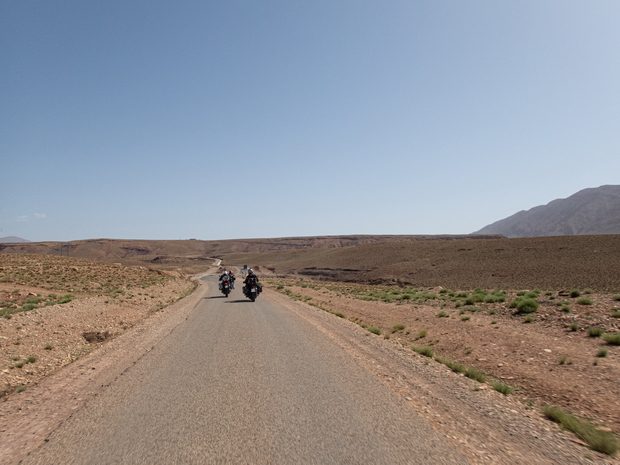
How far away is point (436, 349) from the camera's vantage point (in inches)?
482

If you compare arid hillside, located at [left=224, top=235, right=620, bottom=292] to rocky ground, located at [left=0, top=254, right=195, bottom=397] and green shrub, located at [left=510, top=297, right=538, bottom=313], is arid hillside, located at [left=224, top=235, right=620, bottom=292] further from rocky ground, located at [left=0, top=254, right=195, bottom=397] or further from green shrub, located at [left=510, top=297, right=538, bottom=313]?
rocky ground, located at [left=0, top=254, right=195, bottom=397]

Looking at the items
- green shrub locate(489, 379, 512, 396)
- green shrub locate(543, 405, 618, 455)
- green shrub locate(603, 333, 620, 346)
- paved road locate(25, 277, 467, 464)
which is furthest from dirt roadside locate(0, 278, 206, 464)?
green shrub locate(603, 333, 620, 346)

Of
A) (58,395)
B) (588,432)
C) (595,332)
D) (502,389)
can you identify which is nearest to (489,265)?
(595,332)

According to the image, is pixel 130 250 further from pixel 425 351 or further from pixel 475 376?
pixel 475 376

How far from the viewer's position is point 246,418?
17.0 feet

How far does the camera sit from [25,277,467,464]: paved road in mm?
4172

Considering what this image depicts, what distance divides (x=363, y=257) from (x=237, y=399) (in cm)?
8002

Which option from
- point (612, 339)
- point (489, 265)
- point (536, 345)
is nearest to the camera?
point (612, 339)

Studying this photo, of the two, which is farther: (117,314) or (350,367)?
(117,314)

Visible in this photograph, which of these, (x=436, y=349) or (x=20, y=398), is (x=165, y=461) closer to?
(x=20, y=398)

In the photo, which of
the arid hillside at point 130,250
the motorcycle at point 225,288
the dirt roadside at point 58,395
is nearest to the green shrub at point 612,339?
the dirt roadside at point 58,395

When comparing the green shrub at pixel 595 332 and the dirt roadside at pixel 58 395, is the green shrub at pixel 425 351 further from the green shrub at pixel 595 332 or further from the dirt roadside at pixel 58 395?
the dirt roadside at pixel 58 395

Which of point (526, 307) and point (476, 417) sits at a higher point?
point (476, 417)

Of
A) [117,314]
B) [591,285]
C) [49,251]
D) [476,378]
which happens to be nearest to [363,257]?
[591,285]
